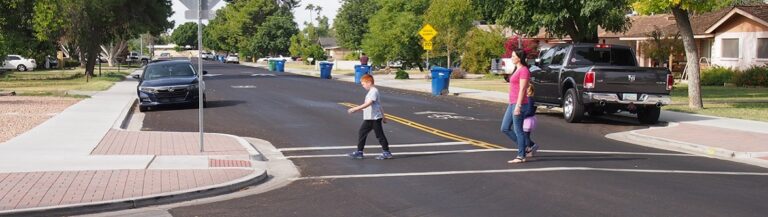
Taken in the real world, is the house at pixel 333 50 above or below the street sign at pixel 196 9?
above

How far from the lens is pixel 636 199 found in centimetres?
889

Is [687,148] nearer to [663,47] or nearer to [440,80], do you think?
[440,80]

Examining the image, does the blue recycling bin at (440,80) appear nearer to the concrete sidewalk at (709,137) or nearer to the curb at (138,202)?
the concrete sidewalk at (709,137)

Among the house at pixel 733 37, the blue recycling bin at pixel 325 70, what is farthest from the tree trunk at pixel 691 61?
the blue recycling bin at pixel 325 70

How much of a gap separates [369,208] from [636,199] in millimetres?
2807

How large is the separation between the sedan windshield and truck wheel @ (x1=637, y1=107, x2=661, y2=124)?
12.5 metres

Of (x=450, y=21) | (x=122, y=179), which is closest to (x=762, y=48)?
(x=450, y=21)

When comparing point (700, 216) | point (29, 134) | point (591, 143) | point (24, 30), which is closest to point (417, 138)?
point (591, 143)

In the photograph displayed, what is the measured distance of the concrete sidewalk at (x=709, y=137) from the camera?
13602 millimetres

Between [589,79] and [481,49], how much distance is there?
32.1 meters

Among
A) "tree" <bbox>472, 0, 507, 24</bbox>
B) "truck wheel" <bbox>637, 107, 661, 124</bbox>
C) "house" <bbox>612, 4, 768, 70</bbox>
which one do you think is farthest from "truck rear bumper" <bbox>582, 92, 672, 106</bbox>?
"house" <bbox>612, 4, 768, 70</bbox>

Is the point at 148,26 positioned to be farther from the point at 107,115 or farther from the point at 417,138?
the point at 417,138

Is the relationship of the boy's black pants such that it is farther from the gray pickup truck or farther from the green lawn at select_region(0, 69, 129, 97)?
the green lawn at select_region(0, 69, 129, 97)

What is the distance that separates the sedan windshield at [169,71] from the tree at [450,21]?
2587 cm
